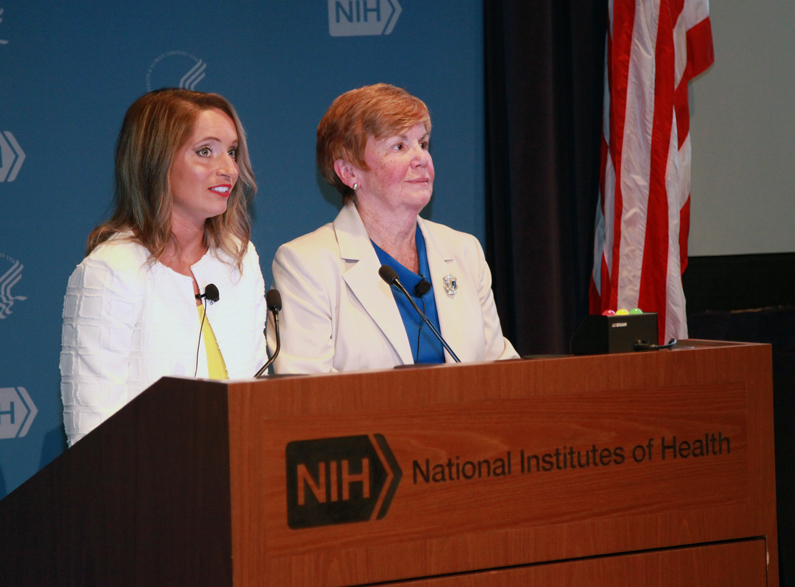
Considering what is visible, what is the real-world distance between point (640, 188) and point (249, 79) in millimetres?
1659

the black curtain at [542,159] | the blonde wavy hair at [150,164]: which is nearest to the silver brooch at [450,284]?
the blonde wavy hair at [150,164]

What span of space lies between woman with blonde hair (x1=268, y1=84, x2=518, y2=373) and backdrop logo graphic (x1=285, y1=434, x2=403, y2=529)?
101cm

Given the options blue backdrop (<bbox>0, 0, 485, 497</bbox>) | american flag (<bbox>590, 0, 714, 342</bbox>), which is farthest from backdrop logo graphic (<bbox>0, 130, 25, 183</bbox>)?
american flag (<bbox>590, 0, 714, 342</bbox>)

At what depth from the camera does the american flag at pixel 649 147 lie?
338 cm

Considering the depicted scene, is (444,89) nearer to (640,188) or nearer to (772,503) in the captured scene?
(640,188)

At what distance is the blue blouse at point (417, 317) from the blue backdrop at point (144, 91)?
0.93 m

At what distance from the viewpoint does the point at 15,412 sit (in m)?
3.10

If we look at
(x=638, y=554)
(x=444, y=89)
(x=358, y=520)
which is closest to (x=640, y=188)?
(x=444, y=89)

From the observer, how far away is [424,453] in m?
1.32

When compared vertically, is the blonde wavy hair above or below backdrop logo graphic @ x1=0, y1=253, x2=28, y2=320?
above

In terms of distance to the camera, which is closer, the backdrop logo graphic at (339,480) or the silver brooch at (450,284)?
the backdrop logo graphic at (339,480)

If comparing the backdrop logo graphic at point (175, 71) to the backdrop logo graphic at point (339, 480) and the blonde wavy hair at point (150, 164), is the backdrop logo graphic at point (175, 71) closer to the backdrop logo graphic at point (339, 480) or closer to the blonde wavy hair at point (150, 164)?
the blonde wavy hair at point (150, 164)

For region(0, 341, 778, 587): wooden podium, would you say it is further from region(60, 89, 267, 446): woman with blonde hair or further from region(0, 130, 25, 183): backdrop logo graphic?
region(0, 130, 25, 183): backdrop logo graphic

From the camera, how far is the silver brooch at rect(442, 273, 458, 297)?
2551 mm
